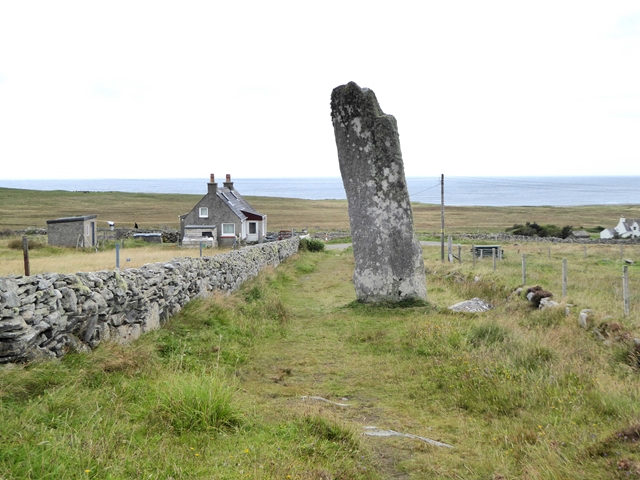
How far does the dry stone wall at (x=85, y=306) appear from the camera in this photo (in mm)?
6012

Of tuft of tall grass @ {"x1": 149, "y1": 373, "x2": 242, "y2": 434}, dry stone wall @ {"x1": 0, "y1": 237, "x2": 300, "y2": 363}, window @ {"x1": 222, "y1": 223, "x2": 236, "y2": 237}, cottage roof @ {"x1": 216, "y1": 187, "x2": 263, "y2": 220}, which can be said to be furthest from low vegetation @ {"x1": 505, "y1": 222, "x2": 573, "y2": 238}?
tuft of tall grass @ {"x1": 149, "y1": 373, "x2": 242, "y2": 434}

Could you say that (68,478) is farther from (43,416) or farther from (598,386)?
(598,386)

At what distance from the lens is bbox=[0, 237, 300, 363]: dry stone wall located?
6012 mm

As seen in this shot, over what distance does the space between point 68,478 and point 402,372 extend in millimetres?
5408

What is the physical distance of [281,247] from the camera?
2850 cm

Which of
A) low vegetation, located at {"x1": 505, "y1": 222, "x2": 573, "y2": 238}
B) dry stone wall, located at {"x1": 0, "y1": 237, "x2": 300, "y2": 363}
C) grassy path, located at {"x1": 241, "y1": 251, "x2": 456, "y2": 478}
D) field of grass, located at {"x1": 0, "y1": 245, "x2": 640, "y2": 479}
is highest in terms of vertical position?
dry stone wall, located at {"x1": 0, "y1": 237, "x2": 300, "y2": 363}

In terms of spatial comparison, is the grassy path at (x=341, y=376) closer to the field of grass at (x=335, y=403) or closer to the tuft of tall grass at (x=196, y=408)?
the field of grass at (x=335, y=403)

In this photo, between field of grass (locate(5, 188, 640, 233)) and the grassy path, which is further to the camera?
field of grass (locate(5, 188, 640, 233))

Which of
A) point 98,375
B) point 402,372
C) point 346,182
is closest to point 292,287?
point 346,182

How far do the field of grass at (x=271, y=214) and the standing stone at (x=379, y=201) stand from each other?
61369 millimetres

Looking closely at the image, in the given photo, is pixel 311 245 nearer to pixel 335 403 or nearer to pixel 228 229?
pixel 228 229

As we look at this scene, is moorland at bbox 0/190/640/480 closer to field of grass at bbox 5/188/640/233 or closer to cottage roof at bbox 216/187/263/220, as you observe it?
cottage roof at bbox 216/187/263/220

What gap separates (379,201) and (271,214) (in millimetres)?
97390

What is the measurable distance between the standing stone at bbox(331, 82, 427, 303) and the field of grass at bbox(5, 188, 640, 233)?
201ft
